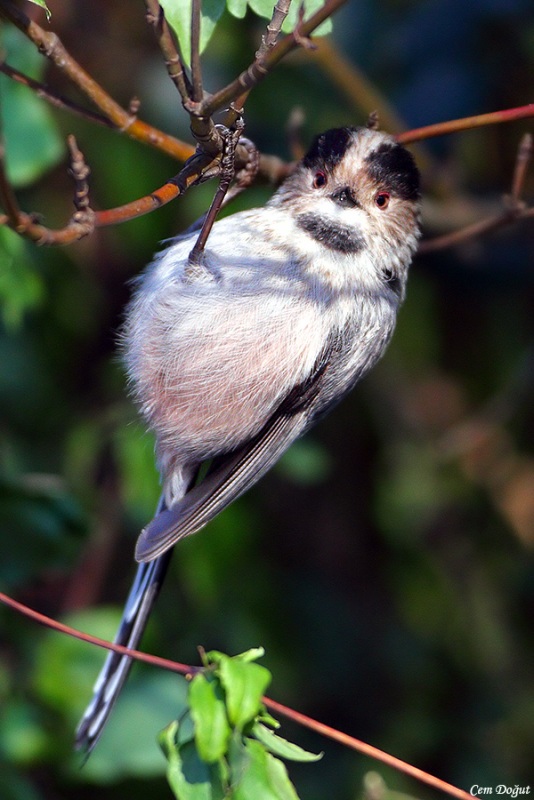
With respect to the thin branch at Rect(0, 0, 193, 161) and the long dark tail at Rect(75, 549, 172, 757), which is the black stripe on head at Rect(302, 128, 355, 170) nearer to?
the thin branch at Rect(0, 0, 193, 161)

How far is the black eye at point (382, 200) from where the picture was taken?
261 cm

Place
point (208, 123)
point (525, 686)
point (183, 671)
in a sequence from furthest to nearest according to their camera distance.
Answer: point (525, 686) → point (208, 123) → point (183, 671)

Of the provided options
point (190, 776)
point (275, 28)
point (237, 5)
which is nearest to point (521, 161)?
point (237, 5)

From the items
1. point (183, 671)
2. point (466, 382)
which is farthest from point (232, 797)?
point (466, 382)

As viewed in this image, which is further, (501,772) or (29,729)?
(501,772)

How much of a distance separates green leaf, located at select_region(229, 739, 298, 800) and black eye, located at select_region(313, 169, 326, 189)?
158 cm

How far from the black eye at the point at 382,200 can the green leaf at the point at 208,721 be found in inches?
60.4

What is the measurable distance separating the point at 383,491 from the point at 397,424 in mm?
304

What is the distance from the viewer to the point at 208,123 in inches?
70.0

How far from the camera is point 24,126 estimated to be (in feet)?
8.80

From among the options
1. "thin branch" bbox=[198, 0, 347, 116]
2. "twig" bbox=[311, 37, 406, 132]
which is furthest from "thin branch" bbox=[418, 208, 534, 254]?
"thin branch" bbox=[198, 0, 347, 116]

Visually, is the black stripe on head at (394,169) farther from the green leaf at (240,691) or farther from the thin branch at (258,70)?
the green leaf at (240,691)

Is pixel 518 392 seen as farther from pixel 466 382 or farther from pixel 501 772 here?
pixel 501 772

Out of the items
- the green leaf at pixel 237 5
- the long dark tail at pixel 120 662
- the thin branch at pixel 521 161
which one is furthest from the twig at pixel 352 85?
the long dark tail at pixel 120 662
